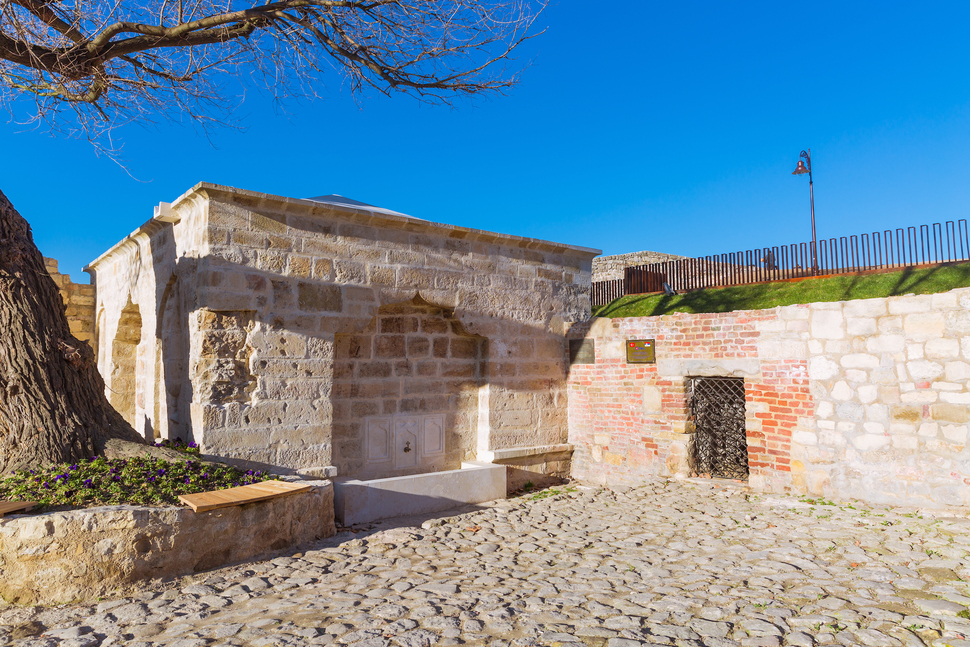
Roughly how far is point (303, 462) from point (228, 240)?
239 centimetres

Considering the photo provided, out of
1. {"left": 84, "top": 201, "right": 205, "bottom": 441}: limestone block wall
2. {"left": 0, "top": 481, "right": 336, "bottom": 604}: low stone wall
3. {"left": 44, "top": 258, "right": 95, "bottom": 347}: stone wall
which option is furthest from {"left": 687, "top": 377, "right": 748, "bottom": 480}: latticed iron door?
{"left": 44, "top": 258, "right": 95, "bottom": 347}: stone wall

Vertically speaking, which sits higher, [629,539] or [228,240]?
[228,240]

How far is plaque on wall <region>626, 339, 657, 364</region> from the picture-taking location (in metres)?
7.91

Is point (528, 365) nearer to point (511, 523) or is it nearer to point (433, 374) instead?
point (433, 374)

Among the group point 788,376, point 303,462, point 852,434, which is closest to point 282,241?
point 303,462

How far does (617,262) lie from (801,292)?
859 centimetres

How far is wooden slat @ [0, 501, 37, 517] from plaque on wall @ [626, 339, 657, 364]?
6416mm

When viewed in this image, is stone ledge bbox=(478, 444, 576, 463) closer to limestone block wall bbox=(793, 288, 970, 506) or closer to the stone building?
the stone building

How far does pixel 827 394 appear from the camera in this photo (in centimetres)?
649

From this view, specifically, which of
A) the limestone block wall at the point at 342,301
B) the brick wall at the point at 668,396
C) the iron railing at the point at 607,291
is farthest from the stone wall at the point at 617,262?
the brick wall at the point at 668,396

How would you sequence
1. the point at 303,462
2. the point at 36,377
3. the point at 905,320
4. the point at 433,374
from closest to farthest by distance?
the point at 36,377, the point at 905,320, the point at 303,462, the point at 433,374

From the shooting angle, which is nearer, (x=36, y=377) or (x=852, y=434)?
(x=36, y=377)

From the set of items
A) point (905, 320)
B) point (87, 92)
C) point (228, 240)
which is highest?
point (87, 92)

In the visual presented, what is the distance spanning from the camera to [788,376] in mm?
6754
